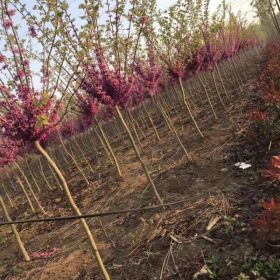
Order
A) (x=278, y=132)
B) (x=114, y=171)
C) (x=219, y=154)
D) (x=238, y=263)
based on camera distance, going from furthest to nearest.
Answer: (x=114, y=171), (x=219, y=154), (x=278, y=132), (x=238, y=263)

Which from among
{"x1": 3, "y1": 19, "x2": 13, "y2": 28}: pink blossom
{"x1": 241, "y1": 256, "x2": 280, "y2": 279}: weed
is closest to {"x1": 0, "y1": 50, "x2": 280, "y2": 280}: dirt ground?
{"x1": 241, "y1": 256, "x2": 280, "y2": 279}: weed

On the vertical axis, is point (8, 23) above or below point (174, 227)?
above

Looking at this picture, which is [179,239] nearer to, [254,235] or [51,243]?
[254,235]

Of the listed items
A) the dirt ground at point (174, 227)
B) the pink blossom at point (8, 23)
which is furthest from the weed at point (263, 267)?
the pink blossom at point (8, 23)

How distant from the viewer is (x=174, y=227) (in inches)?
209

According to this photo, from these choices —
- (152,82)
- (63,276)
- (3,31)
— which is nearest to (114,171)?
(152,82)

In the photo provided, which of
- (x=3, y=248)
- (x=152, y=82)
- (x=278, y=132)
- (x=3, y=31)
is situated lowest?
(x=3, y=248)

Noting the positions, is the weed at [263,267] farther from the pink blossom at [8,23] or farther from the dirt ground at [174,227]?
the pink blossom at [8,23]

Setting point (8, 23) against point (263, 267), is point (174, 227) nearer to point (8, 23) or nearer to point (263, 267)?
point (263, 267)

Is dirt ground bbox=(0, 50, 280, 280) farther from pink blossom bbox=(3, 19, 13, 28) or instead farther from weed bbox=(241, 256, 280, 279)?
pink blossom bbox=(3, 19, 13, 28)

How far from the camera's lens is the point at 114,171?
1147 cm

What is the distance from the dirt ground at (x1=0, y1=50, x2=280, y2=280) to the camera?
417cm

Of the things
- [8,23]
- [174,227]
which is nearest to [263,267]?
[174,227]

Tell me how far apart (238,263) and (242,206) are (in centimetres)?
130
